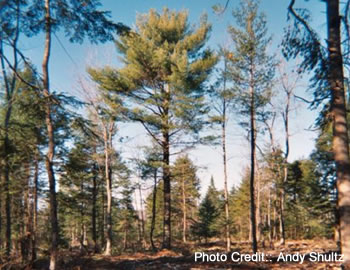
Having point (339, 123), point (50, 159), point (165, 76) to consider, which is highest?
point (165, 76)

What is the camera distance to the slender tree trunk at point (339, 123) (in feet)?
13.5

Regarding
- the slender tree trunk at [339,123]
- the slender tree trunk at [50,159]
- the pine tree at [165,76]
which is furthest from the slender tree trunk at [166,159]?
the slender tree trunk at [339,123]

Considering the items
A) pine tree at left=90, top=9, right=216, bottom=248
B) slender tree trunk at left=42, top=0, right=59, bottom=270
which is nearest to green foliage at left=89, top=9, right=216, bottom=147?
pine tree at left=90, top=9, right=216, bottom=248

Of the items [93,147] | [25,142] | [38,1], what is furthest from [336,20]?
[93,147]

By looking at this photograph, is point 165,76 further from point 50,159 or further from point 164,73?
point 50,159

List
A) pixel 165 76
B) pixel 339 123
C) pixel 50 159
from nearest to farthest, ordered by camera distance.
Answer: pixel 339 123
pixel 50 159
pixel 165 76

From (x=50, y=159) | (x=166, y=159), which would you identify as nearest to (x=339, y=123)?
(x=50, y=159)

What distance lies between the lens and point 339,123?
4449 mm

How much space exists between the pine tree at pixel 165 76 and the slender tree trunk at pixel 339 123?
764cm

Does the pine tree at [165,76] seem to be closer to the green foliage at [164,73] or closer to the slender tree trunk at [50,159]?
the green foliage at [164,73]

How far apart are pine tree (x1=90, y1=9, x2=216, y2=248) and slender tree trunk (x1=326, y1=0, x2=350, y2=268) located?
7.64 metres

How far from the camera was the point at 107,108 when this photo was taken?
1370 centimetres

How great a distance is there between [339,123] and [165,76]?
9.42 meters

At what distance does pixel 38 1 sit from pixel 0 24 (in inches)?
44.8
